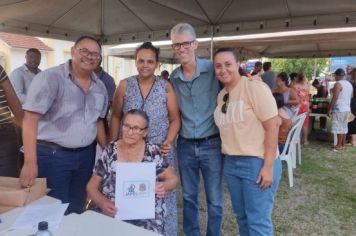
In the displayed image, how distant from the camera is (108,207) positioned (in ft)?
6.48

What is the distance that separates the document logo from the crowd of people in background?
10 centimetres

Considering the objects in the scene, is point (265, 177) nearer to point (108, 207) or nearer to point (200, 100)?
point (200, 100)

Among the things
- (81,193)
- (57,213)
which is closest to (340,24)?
(81,193)

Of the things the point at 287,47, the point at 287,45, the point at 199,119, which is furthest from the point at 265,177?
the point at 287,47

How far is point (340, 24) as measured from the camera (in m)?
4.93

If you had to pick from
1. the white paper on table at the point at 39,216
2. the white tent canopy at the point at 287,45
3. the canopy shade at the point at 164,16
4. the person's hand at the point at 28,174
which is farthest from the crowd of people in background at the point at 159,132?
the white tent canopy at the point at 287,45

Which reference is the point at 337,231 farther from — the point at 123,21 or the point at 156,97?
the point at 123,21

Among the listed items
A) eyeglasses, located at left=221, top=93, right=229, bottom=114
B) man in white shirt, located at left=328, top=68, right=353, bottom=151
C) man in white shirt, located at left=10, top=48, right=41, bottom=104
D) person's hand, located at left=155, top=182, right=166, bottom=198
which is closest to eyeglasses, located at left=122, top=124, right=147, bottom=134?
person's hand, located at left=155, top=182, right=166, bottom=198

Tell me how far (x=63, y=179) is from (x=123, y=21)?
4638mm

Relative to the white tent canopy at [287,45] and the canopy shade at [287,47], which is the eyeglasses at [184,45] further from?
the canopy shade at [287,47]

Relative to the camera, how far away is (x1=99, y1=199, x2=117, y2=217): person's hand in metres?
1.96

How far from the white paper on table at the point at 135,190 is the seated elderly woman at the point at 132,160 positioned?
0.30 feet

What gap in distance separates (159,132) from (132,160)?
38 centimetres

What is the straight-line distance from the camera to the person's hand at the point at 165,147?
2.31 meters
